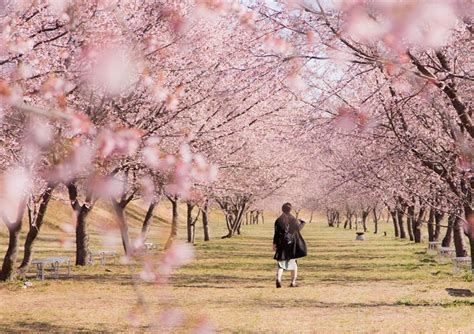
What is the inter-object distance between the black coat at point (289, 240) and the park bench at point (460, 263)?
7352 mm

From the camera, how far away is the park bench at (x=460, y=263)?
69.2 ft

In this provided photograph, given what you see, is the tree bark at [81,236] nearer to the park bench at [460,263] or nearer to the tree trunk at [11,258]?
the tree trunk at [11,258]

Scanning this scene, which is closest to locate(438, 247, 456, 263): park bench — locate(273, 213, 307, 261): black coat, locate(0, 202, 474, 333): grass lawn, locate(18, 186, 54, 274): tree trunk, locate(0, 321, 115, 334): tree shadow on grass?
locate(0, 202, 474, 333): grass lawn

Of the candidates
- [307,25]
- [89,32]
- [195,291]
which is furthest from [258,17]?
[195,291]

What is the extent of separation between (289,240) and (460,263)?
9281 millimetres

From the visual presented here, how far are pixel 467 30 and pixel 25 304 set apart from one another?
10.5 m

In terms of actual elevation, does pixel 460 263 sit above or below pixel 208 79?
below

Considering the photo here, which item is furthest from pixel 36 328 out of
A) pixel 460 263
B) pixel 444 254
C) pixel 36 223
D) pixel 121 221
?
pixel 444 254

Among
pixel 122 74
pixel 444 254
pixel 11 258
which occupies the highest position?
pixel 122 74

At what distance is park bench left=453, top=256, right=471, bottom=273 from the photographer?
21.1 m

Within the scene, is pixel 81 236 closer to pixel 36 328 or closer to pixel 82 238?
pixel 82 238

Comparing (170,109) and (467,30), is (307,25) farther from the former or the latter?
(170,109)

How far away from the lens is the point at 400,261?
2731 centimetres

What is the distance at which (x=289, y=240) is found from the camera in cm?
1642
